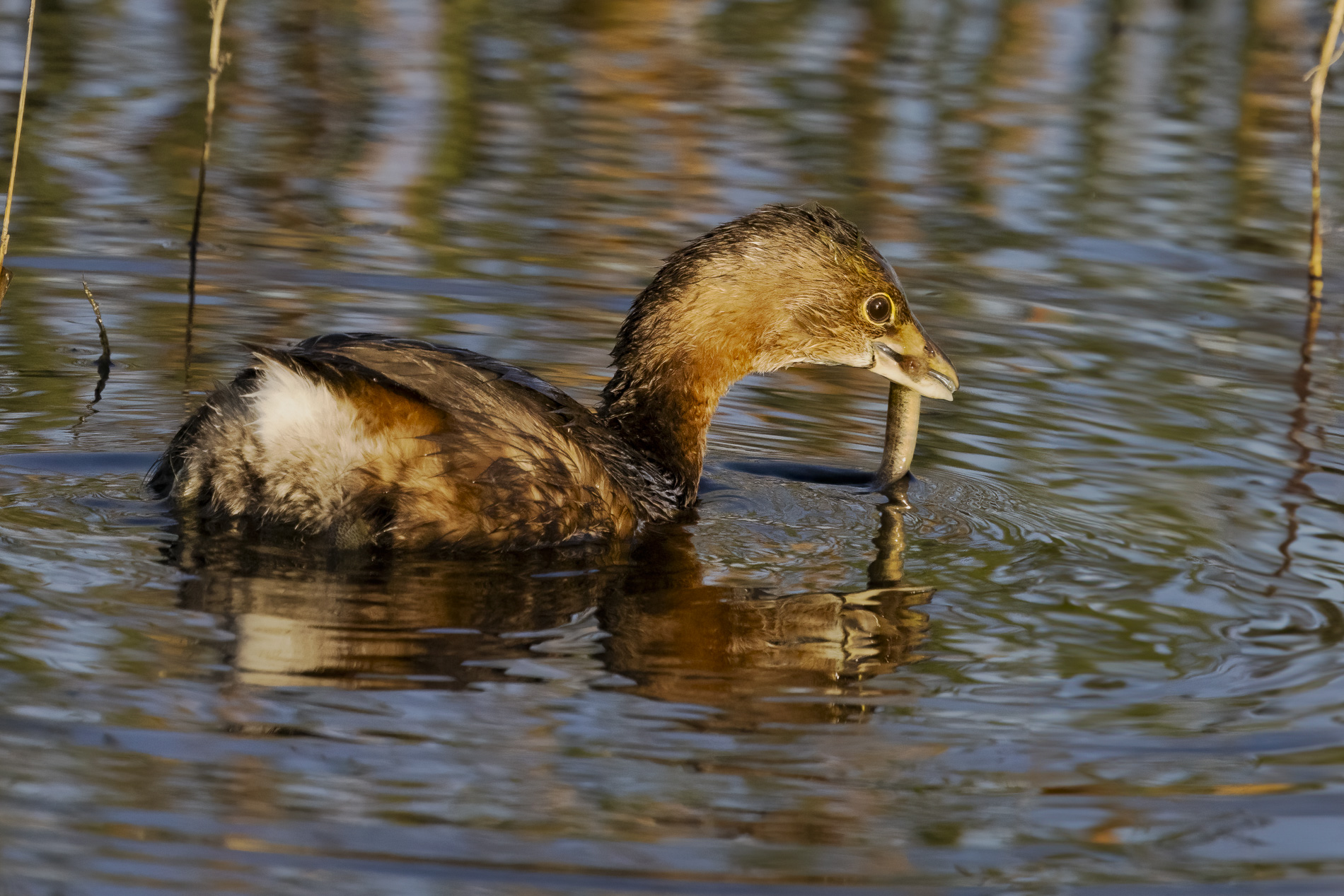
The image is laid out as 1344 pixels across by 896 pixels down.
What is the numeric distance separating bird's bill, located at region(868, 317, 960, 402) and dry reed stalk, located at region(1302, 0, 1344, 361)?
2.39 metres

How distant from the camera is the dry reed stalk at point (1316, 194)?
8055 mm

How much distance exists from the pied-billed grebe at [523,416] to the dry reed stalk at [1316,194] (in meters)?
2.61

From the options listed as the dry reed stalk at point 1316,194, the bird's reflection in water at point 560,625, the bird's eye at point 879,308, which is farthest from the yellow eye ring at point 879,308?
the dry reed stalk at point 1316,194

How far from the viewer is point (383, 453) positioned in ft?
17.1

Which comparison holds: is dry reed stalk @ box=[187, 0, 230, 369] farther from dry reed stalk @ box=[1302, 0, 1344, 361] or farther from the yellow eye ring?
dry reed stalk @ box=[1302, 0, 1344, 361]

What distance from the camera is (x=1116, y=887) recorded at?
145 inches

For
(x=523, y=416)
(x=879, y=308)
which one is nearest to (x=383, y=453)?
(x=523, y=416)

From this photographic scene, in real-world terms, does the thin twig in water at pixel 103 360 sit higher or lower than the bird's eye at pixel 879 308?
lower

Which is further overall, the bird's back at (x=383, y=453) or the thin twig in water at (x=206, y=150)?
the thin twig in water at (x=206, y=150)

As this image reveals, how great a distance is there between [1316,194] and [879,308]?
9.78 ft

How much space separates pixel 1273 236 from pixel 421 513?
6456 millimetres

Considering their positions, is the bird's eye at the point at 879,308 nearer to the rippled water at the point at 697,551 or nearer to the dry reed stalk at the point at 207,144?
the rippled water at the point at 697,551

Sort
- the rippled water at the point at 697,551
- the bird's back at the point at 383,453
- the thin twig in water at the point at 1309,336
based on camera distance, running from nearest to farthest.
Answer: the rippled water at the point at 697,551 → the bird's back at the point at 383,453 → the thin twig in water at the point at 1309,336

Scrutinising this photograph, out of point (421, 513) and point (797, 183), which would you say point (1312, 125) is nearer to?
point (797, 183)
